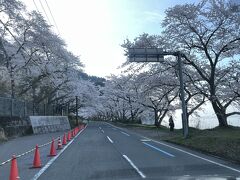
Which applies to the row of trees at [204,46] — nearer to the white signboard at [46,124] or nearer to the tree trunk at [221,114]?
the tree trunk at [221,114]

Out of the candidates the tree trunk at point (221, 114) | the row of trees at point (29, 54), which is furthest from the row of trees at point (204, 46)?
the row of trees at point (29, 54)

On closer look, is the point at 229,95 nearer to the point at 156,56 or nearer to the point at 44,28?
the point at 156,56

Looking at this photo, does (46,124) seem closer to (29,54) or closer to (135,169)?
(29,54)

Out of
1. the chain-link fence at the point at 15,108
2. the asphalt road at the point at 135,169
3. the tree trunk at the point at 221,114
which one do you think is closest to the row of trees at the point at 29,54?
the chain-link fence at the point at 15,108

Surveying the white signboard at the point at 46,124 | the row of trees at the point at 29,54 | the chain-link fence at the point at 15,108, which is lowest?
the white signboard at the point at 46,124

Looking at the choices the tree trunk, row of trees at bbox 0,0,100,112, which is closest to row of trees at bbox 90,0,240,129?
the tree trunk

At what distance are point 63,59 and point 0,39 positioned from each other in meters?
12.4

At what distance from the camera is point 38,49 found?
145 ft

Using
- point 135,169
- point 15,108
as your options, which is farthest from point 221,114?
point 135,169

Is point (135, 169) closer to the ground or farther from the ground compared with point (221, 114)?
closer to the ground

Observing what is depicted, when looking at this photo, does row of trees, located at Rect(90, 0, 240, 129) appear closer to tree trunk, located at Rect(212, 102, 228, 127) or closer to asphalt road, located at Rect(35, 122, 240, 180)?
tree trunk, located at Rect(212, 102, 228, 127)

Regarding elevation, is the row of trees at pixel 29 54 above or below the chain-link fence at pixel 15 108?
above

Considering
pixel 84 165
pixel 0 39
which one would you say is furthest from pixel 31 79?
pixel 84 165

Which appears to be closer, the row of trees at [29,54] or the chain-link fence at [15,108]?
the chain-link fence at [15,108]
